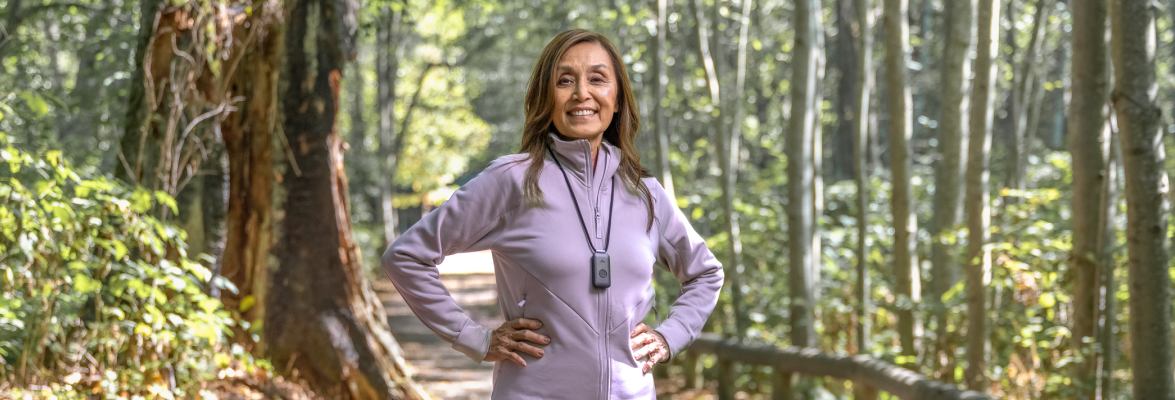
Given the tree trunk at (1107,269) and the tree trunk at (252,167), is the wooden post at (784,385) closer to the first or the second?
the tree trunk at (1107,269)

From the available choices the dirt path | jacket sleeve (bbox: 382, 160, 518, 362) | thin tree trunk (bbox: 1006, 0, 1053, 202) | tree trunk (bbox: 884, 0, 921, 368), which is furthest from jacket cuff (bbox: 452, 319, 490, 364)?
thin tree trunk (bbox: 1006, 0, 1053, 202)

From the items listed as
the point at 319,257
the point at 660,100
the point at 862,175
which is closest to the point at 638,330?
the point at 319,257

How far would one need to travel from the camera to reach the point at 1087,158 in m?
4.77

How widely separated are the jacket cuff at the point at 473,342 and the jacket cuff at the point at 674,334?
0.46 meters

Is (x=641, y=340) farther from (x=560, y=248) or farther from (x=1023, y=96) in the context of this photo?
(x=1023, y=96)

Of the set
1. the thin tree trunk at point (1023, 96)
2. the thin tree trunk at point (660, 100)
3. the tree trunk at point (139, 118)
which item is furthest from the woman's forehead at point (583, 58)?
the thin tree trunk at point (660, 100)

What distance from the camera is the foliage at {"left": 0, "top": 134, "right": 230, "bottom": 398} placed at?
4.09m

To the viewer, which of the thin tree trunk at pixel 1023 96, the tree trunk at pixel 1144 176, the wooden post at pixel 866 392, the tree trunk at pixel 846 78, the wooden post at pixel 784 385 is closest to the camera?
the tree trunk at pixel 1144 176

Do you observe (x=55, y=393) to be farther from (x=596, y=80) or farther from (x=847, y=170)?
(x=847, y=170)

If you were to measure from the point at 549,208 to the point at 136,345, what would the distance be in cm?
366

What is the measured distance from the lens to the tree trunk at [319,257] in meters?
6.05

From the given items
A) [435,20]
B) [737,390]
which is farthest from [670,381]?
[435,20]

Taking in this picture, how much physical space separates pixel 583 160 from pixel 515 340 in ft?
1.60

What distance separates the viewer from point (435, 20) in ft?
92.3
